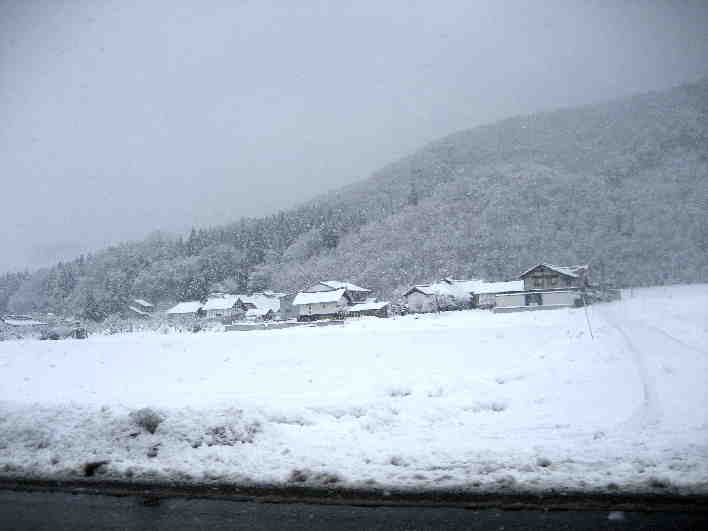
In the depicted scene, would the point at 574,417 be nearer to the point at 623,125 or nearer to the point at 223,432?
the point at 223,432

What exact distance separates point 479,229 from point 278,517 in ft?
374

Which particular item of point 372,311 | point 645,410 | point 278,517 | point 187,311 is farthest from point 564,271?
point 187,311

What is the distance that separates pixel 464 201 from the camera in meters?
132

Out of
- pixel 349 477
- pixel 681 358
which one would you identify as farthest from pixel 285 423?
pixel 681 358

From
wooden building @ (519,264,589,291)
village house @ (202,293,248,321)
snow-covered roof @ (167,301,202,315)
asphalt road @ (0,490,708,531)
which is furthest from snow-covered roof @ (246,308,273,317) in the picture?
asphalt road @ (0,490,708,531)

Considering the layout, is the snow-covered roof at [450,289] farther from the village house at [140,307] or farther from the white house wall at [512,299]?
the village house at [140,307]

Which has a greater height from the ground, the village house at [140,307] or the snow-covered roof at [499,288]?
the village house at [140,307]

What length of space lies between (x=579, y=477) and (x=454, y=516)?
6.76ft

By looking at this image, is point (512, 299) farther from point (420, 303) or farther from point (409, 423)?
point (409, 423)

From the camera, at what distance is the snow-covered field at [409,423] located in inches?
284

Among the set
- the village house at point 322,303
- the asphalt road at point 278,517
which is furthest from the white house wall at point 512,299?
the asphalt road at point 278,517

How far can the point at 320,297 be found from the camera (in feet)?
283

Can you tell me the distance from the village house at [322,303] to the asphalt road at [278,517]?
75.7 m

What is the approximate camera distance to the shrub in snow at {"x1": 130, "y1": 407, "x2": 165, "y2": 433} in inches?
369
